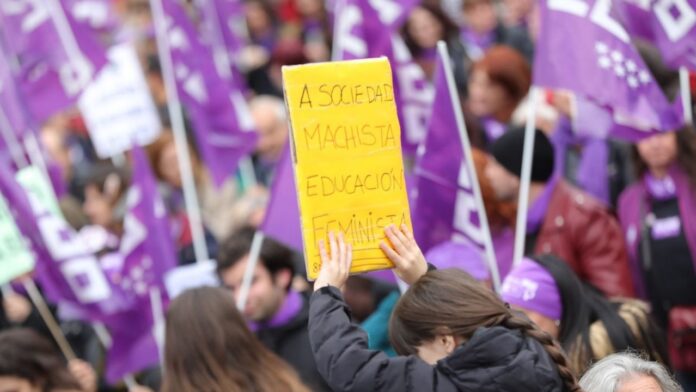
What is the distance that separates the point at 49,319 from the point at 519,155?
286 cm

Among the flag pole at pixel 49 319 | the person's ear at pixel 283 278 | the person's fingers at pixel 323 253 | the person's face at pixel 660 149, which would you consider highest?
the person's fingers at pixel 323 253

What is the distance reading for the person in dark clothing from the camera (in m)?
5.93

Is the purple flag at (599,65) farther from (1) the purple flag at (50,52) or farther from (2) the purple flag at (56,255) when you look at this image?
(1) the purple flag at (50,52)

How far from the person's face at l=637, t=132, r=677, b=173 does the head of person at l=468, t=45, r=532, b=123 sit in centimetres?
164

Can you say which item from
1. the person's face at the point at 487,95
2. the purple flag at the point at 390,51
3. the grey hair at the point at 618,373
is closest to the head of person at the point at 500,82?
the person's face at the point at 487,95

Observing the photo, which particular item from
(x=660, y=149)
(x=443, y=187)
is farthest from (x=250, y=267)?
(x=660, y=149)

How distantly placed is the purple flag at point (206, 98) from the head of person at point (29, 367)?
144 inches

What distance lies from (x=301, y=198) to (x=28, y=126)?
475 centimetres

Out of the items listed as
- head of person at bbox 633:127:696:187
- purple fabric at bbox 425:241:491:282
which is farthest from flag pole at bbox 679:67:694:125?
purple fabric at bbox 425:241:491:282

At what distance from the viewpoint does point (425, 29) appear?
9.55m

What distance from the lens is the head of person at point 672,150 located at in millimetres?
6352

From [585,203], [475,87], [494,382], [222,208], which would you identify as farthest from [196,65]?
[494,382]

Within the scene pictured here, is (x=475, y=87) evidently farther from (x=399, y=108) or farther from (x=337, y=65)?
(x=337, y=65)

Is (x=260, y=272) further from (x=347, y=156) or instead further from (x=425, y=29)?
(x=425, y=29)
